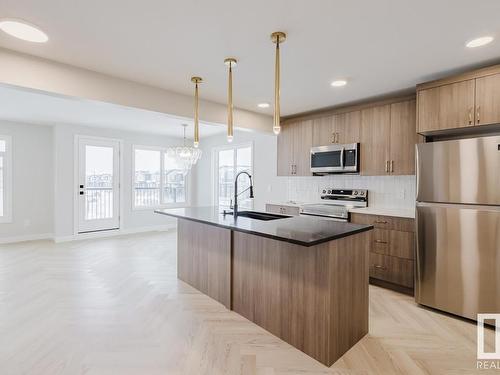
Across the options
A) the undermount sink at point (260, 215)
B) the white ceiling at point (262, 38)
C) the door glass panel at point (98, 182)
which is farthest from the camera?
the door glass panel at point (98, 182)

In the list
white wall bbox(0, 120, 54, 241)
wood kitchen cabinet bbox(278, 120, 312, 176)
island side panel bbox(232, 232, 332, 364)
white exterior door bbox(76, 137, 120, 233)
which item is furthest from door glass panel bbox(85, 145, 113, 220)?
island side panel bbox(232, 232, 332, 364)

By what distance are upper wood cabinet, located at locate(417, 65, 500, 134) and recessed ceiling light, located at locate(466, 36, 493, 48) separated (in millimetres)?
418

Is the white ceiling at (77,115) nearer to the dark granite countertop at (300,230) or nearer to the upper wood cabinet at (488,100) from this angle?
the dark granite countertop at (300,230)

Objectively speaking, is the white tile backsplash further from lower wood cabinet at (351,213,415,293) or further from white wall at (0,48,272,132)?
white wall at (0,48,272,132)

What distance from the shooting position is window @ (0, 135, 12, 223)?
534 cm

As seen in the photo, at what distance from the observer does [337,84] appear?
3170 millimetres

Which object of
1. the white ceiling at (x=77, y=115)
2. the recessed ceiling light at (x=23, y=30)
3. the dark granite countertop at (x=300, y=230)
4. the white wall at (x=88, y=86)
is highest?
the white ceiling at (x=77, y=115)

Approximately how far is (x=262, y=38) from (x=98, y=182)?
536 centimetres

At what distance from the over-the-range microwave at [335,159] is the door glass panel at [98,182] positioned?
4590 mm

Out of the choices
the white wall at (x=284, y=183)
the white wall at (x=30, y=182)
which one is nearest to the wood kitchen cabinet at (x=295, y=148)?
the white wall at (x=284, y=183)

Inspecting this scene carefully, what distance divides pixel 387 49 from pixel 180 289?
3.24m

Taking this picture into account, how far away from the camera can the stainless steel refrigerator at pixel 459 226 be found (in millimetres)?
2406

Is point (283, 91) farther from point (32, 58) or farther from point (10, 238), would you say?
point (10, 238)

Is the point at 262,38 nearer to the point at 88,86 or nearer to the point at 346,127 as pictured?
the point at 88,86
